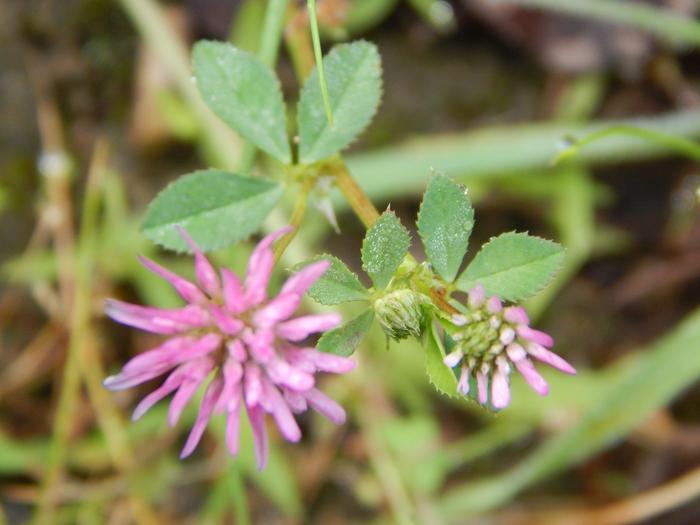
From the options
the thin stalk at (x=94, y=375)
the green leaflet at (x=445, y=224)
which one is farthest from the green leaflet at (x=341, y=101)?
the thin stalk at (x=94, y=375)

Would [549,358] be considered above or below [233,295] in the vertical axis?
below

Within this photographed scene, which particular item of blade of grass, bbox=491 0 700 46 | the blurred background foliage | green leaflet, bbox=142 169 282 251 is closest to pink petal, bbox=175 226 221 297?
green leaflet, bbox=142 169 282 251

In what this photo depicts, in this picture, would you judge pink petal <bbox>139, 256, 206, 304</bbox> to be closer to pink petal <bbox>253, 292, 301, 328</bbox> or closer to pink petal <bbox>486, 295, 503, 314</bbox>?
pink petal <bbox>253, 292, 301, 328</bbox>

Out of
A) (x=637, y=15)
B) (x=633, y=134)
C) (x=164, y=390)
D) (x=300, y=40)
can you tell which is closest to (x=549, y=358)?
(x=164, y=390)

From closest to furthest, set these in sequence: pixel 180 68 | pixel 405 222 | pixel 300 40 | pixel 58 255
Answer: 1. pixel 300 40
2. pixel 180 68
3. pixel 58 255
4. pixel 405 222

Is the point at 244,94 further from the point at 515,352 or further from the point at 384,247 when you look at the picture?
the point at 515,352

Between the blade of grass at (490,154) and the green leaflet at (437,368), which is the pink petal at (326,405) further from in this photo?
the blade of grass at (490,154)
